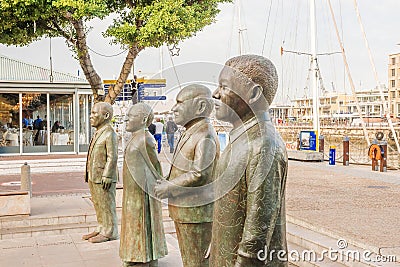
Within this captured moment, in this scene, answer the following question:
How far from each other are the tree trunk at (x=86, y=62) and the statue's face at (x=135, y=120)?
5.03 m

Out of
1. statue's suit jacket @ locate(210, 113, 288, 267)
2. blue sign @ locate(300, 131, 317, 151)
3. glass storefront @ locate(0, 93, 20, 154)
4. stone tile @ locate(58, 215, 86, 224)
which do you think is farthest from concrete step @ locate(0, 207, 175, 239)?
glass storefront @ locate(0, 93, 20, 154)

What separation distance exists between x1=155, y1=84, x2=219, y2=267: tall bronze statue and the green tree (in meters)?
5.97

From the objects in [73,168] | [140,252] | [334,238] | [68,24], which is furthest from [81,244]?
[73,168]

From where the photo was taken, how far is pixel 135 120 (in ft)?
15.3

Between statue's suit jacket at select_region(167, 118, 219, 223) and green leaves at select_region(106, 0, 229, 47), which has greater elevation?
green leaves at select_region(106, 0, 229, 47)

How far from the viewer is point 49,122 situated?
65.7 ft

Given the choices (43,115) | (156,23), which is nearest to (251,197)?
(156,23)

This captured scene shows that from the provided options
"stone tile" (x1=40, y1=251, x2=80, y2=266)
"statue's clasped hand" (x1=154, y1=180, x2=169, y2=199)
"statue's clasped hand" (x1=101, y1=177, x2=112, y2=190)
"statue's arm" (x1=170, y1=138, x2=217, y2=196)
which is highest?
"statue's arm" (x1=170, y1=138, x2=217, y2=196)

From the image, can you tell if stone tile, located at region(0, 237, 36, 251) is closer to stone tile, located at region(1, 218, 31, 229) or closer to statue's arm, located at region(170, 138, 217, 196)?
stone tile, located at region(1, 218, 31, 229)

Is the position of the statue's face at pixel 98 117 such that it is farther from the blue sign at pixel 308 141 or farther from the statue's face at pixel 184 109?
the blue sign at pixel 308 141

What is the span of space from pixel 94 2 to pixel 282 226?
7.80m

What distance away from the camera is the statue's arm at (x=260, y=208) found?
2168 mm

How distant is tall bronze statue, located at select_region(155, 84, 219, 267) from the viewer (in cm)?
344

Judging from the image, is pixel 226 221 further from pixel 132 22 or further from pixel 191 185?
pixel 132 22
